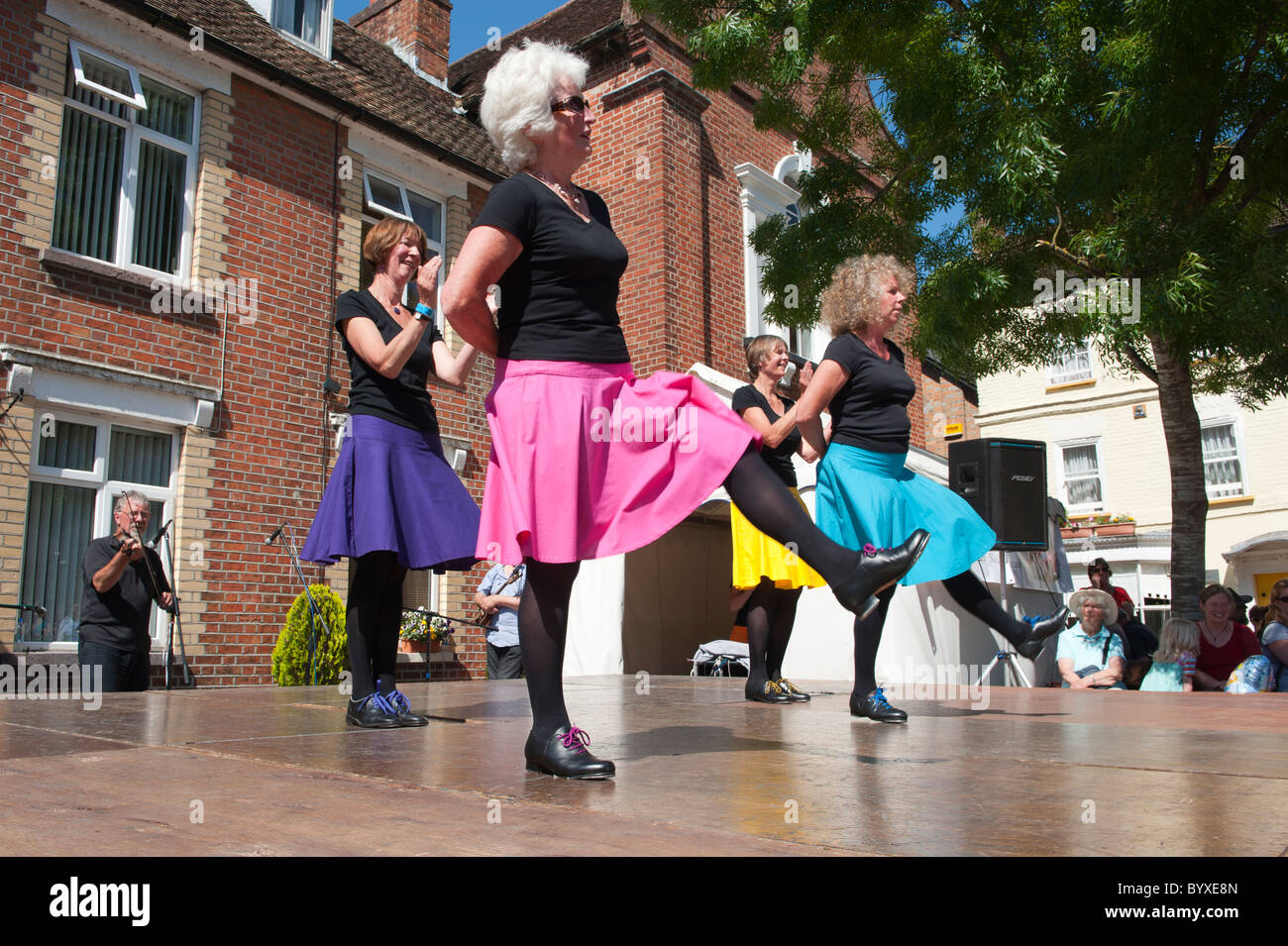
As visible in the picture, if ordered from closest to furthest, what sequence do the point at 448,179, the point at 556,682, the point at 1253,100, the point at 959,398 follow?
1. the point at 556,682
2. the point at 1253,100
3. the point at 448,179
4. the point at 959,398

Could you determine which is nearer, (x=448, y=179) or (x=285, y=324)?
(x=285, y=324)

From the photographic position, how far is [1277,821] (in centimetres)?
178

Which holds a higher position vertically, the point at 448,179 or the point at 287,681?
the point at 448,179

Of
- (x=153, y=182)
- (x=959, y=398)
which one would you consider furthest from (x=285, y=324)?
(x=959, y=398)

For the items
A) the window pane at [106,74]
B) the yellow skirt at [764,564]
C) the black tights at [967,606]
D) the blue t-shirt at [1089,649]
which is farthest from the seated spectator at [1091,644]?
the window pane at [106,74]

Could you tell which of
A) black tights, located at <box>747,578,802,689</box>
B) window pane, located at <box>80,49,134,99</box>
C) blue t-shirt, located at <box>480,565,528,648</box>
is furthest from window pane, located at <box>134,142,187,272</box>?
black tights, located at <box>747,578,802,689</box>

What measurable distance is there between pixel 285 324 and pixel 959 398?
849 inches

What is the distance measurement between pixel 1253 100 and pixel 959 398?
67.3 ft

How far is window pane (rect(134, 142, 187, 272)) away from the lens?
9469 millimetres

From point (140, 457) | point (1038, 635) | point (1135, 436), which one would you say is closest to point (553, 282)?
point (1038, 635)

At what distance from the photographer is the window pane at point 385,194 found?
11797mm

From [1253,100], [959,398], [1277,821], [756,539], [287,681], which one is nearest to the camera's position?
[1277,821]

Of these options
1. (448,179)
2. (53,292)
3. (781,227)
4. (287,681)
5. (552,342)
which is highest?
(448,179)
